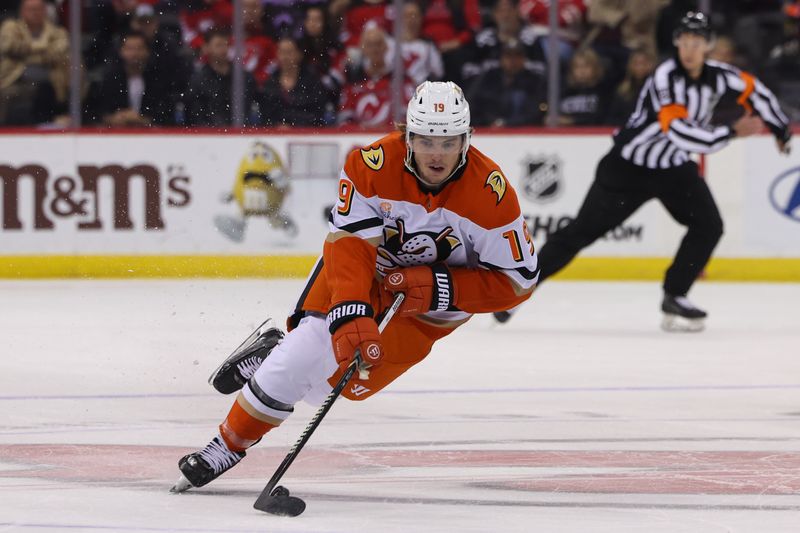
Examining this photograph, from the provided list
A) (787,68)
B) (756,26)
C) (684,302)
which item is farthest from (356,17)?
(684,302)

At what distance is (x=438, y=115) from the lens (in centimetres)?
389

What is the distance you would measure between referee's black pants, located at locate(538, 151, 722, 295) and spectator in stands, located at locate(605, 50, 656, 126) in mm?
1944

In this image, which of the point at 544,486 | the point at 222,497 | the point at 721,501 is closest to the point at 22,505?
the point at 222,497

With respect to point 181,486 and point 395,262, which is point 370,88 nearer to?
point 395,262

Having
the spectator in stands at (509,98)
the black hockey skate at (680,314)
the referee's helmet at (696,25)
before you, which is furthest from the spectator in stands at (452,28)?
the black hockey skate at (680,314)

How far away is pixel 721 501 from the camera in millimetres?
3943

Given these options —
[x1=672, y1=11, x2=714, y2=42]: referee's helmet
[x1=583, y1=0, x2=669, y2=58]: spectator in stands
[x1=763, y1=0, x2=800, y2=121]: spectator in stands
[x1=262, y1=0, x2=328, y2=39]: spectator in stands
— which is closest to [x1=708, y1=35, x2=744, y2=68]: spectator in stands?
[x1=763, y1=0, x2=800, y2=121]: spectator in stands

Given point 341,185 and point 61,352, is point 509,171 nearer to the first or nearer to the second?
point 61,352

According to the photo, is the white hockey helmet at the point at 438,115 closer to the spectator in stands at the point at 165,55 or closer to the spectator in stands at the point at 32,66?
the spectator in stands at the point at 165,55

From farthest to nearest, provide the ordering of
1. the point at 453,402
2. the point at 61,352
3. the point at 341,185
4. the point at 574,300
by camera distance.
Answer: the point at 574,300 → the point at 61,352 → the point at 453,402 → the point at 341,185

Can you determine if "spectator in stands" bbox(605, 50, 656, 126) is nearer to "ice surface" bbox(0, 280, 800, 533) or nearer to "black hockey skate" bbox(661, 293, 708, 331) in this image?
"ice surface" bbox(0, 280, 800, 533)

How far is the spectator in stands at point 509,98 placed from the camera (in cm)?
971

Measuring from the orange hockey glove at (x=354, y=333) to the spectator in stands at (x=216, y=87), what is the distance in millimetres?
5765

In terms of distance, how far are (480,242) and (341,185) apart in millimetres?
371
